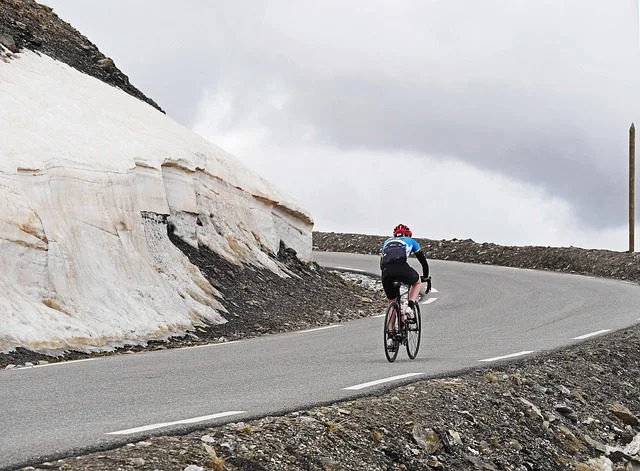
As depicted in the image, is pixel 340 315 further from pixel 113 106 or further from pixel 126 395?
pixel 126 395

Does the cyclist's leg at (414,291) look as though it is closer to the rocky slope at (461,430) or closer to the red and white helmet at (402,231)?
the red and white helmet at (402,231)

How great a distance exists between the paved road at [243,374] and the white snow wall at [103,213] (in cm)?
220

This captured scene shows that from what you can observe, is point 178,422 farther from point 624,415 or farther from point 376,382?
point 624,415

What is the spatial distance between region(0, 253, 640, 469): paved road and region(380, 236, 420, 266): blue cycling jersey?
4.83ft

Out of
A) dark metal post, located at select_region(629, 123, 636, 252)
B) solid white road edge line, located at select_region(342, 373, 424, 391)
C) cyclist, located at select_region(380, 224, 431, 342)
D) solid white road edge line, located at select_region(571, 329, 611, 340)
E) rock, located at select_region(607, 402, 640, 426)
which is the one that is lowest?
rock, located at select_region(607, 402, 640, 426)

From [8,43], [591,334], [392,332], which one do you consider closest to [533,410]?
[392,332]

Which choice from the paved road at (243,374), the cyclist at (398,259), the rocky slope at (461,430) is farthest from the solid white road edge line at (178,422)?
the cyclist at (398,259)

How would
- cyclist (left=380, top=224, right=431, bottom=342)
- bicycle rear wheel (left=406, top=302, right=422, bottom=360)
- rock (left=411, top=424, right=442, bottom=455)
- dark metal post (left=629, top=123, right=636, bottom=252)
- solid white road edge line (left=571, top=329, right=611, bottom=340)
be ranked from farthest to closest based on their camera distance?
1. dark metal post (left=629, top=123, right=636, bottom=252)
2. solid white road edge line (left=571, top=329, right=611, bottom=340)
3. bicycle rear wheel (left=406, top=302, right=422, bottom=360)
4. cyclist (left=380, top=224, right=431, bottom=342)
5. rock (left=411, top=424, right=442, bottom=455)

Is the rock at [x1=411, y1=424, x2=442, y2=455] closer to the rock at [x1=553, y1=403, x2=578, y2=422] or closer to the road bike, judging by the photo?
the rock at [x1=553, y1=403, x2=578, y2=422]

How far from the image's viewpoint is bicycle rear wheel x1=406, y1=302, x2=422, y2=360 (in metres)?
12.9

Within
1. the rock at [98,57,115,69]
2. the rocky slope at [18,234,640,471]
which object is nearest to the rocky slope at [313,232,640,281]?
the rock at [98,57,115,69]

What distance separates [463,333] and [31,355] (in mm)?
7860

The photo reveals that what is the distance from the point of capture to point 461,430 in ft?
31.9

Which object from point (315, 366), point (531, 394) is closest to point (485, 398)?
point (531, 394)
